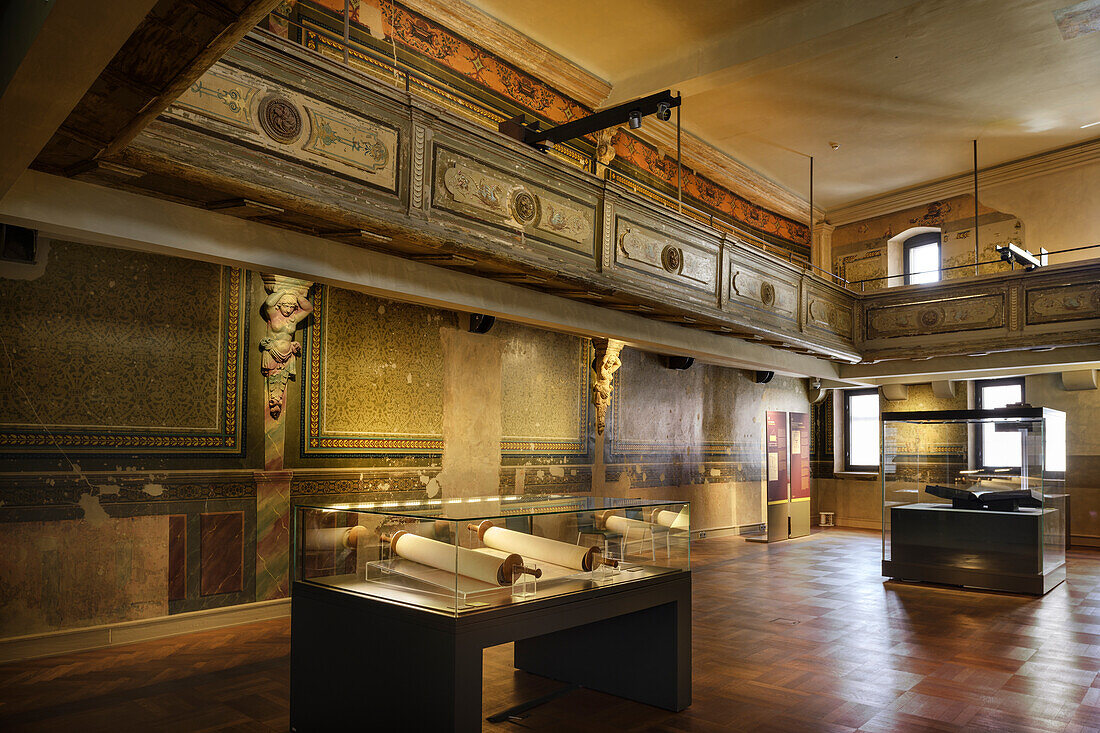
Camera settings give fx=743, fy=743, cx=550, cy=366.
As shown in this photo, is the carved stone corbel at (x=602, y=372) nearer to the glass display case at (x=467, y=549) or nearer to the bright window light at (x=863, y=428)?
the glass display case at (x=467, y=549)

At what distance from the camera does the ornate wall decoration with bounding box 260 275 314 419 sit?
6562mm

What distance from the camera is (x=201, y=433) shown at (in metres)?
6.16

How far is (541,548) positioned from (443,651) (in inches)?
25.7

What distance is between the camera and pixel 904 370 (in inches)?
480

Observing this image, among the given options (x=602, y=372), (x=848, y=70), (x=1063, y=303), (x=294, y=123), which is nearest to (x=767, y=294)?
(x=602, y=372)

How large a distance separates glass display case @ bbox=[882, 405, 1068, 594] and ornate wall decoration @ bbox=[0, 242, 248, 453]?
292 inches

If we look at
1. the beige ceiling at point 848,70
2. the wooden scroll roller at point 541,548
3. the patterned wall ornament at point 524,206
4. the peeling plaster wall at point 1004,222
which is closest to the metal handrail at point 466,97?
the beige ceiling at point 848,70

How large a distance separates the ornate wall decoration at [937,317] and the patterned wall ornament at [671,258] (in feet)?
17.8

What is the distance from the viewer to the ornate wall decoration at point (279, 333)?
21.5 feet

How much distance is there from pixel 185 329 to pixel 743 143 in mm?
8650

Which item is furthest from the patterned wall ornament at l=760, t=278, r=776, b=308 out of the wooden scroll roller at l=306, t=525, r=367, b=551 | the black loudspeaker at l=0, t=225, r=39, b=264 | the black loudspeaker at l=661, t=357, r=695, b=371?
the black loudspeaker at l=0, t=225, r=39, b=264

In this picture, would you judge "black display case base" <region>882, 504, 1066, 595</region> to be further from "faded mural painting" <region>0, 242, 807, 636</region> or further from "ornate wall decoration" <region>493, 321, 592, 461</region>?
"faded mural painting" <region>0, 242, 807, 636</region>

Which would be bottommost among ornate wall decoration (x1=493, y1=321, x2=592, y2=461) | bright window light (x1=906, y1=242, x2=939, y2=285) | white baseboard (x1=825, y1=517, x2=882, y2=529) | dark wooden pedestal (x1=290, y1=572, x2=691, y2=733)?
white baseboard (x1=825, y1=517, x2=882, y2=529)

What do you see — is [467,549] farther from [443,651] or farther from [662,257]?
[662,257]
